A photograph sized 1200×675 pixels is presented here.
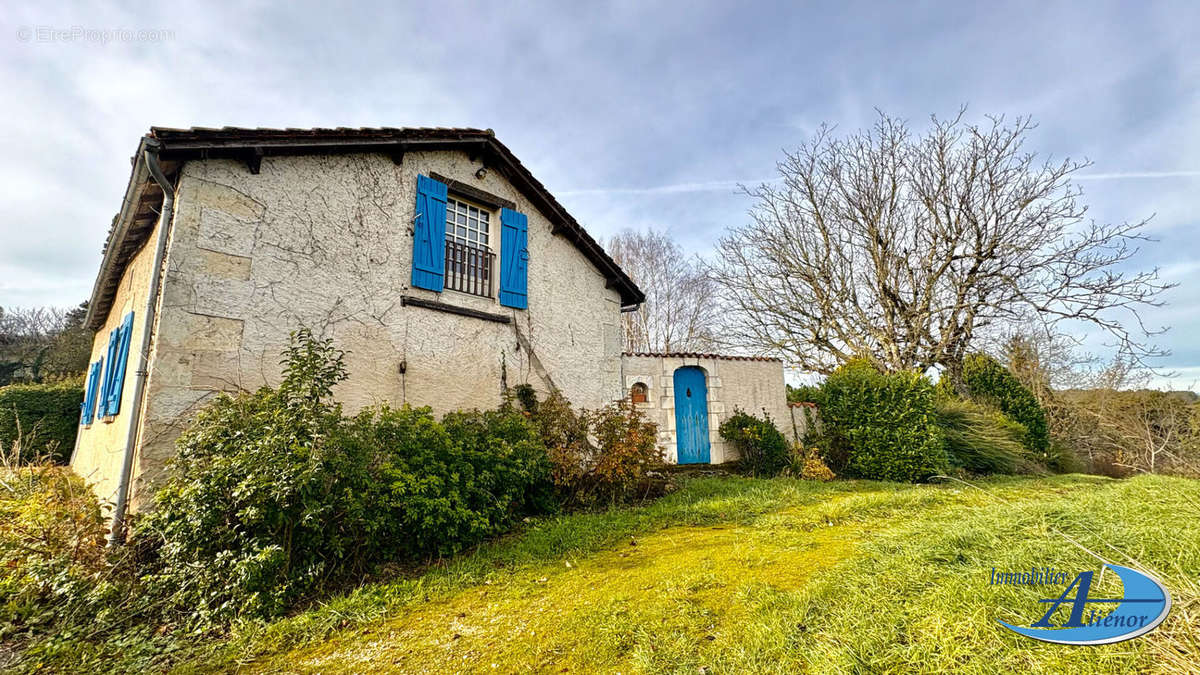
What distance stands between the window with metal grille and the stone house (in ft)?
0.11

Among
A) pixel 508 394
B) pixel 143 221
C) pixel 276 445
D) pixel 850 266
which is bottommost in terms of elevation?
pixel 276 445

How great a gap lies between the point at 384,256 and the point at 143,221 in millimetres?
3038

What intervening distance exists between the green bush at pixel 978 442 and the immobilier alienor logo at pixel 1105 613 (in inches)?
350

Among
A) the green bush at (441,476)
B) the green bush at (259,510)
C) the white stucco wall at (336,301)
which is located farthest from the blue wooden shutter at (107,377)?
the green bush at (441,476)

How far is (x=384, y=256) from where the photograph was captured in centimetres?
614

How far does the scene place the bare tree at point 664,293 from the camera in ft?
69.6

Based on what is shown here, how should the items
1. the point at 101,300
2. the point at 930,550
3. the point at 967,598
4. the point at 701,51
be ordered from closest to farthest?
1. the point at 967,598
2. the point at 930,550
3. the point at 701,51
4. the point at 101,300

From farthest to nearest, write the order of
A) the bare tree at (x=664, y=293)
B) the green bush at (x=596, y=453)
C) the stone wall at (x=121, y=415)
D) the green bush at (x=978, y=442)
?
the bare tree at (x=664, y=293) → the green bush at (x=978, y=442) → the green bush at (x=596, y=453) → the stone wall at (x=121, y=415)

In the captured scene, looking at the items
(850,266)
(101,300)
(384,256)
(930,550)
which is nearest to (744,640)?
(930,550)

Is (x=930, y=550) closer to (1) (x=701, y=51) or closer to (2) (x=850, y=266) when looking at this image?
(1) (x=701, y=51)

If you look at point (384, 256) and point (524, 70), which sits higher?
point (524, 70)

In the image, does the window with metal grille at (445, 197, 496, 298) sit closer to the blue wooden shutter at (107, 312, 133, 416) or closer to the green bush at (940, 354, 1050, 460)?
the blue wooden shutter at (107, 312, 133, 416)

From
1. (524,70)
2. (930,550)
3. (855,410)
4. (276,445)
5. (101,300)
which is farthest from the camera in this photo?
(855,410)

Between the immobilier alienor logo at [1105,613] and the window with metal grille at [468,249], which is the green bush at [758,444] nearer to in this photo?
the window with metal grille at [468,249]
